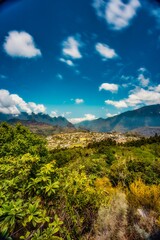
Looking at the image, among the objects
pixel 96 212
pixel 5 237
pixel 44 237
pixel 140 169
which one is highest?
pixel 5 237

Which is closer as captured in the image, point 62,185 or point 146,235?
point 62,185

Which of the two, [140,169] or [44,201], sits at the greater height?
[44,201]

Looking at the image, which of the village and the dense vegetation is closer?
the dense vegetation

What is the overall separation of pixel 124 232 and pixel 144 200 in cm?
357

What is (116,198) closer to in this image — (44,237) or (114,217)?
(114,217)

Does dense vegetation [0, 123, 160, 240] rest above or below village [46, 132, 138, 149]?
above

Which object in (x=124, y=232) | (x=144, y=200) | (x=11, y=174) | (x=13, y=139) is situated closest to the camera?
(x=11, y=174)

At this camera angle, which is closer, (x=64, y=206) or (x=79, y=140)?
(x=64, y=206)

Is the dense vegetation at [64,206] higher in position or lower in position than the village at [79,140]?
→ higher

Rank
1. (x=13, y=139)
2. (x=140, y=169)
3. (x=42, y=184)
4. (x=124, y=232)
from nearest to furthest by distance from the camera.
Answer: (x=42, y=184) → (x=124, y=232) → (x=13, y=139) → (x=140, y=169)

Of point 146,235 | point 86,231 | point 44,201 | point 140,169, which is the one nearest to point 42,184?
point 44,201

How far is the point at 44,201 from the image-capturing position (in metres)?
5.74

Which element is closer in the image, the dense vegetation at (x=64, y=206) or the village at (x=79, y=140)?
the dense vegetation at (x=64, y=206)

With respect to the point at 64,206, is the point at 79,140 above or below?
below
